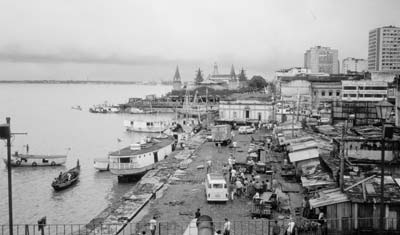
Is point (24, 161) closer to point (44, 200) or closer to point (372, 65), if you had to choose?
point (44, 200)

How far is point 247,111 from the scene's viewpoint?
61.0 meters

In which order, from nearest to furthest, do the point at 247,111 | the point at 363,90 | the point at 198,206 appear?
the point at 198,206 < the point at 247,111 < the point at 363,90

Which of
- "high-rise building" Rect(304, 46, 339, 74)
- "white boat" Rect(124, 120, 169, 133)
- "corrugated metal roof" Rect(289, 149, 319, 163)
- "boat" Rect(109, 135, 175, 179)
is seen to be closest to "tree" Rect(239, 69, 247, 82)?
"high-rise building" Rect(304, 46, 339, 74)

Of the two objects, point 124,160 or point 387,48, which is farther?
point 387,48

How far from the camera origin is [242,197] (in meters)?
21.5

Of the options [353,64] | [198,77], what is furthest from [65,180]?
[198,77]

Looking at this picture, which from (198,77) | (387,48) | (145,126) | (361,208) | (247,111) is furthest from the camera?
(198,77)

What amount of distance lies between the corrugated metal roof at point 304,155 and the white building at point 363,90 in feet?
152

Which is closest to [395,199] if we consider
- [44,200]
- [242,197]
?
[242,197]

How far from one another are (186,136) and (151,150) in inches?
731

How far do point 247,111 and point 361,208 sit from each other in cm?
4619

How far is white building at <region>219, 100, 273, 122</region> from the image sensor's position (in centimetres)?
6066

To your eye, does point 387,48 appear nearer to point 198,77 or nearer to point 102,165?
point 198,77

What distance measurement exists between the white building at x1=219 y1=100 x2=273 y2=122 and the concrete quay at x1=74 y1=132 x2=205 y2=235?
2774 centimetres
